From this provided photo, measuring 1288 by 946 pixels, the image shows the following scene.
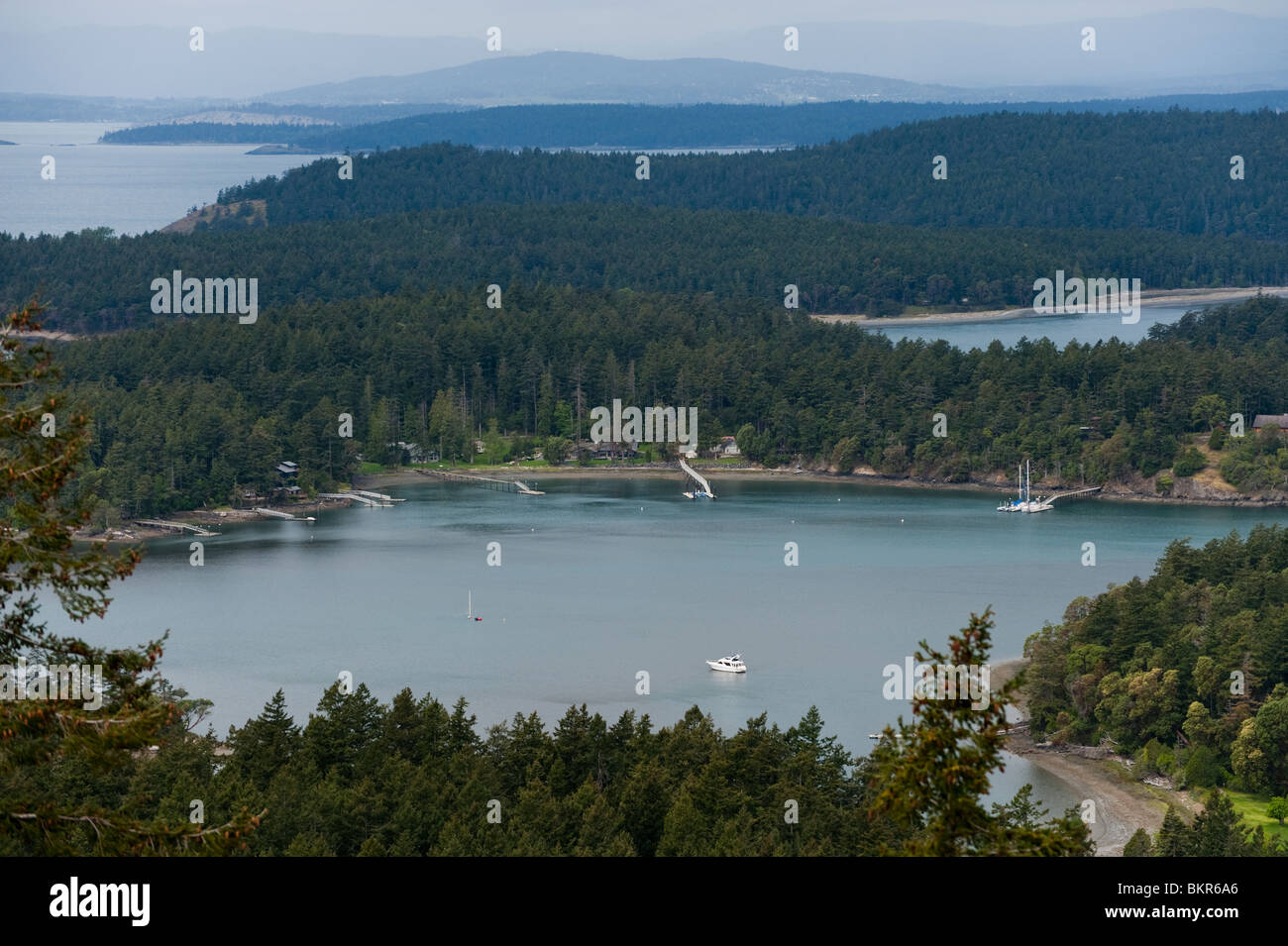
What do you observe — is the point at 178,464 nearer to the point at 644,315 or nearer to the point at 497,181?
the point at 644,315

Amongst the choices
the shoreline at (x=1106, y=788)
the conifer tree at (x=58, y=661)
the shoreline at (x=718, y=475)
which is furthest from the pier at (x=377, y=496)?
the conifer tree at (x=58, y=661)

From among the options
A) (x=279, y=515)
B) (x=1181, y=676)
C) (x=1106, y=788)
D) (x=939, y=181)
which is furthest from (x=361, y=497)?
(x=939, y=181)

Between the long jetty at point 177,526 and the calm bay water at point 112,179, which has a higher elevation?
the calm bay water at point 112,179

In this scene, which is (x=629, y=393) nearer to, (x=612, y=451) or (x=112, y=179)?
(x=612, y=451)

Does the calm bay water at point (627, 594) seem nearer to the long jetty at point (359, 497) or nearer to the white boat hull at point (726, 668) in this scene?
the white boat hull at point (726, 668)

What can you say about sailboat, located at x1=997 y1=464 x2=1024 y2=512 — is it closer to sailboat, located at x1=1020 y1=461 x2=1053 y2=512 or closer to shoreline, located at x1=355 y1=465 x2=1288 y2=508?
sailboat, located at x1=1020 y1=461 x2=1053 y2=512
